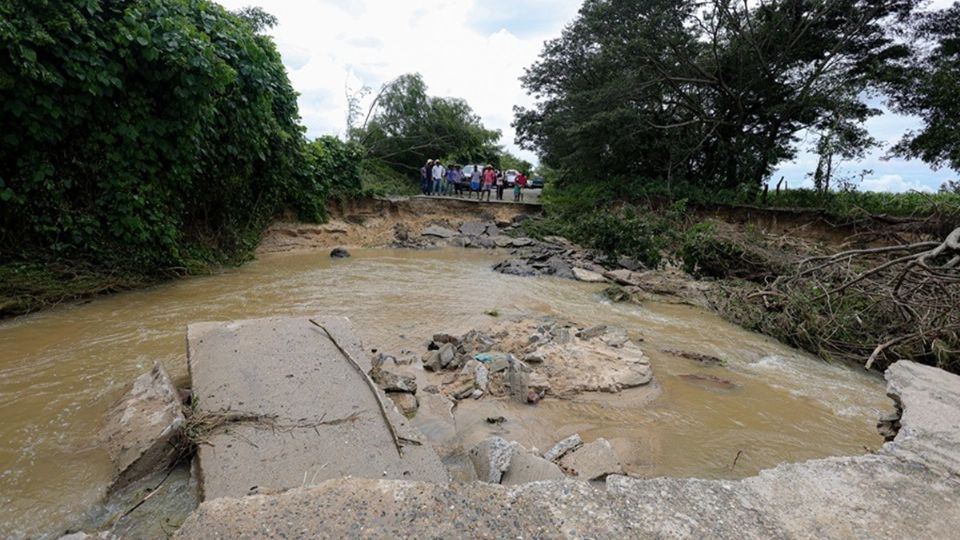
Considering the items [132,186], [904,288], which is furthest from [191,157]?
[904,288]

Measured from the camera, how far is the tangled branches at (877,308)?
16.8 feet

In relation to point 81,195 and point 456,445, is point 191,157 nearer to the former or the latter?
point 81,195

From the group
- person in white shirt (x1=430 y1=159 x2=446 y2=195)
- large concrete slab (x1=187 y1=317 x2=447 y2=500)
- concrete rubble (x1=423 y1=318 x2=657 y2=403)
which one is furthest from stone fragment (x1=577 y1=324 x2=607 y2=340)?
person in white shirt (x1=430 y1=159 x2=446 y2=195)

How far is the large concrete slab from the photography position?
7.97 ft

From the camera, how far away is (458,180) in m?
19.7

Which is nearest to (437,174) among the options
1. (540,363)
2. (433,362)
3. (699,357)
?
(699,357)

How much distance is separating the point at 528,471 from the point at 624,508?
30.2 inches

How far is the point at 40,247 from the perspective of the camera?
20.4ft

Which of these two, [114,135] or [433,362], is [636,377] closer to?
[433,362]

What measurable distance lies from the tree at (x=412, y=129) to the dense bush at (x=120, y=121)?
37.9 ft

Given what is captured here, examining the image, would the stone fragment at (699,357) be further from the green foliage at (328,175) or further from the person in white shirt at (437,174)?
the person in white shirt at (437,174)

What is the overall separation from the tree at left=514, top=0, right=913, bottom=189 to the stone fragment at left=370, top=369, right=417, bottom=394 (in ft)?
47.7

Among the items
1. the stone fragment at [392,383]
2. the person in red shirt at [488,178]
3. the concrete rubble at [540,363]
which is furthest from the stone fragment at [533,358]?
the person in red shirt at [488,178]

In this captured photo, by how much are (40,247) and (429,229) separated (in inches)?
424
